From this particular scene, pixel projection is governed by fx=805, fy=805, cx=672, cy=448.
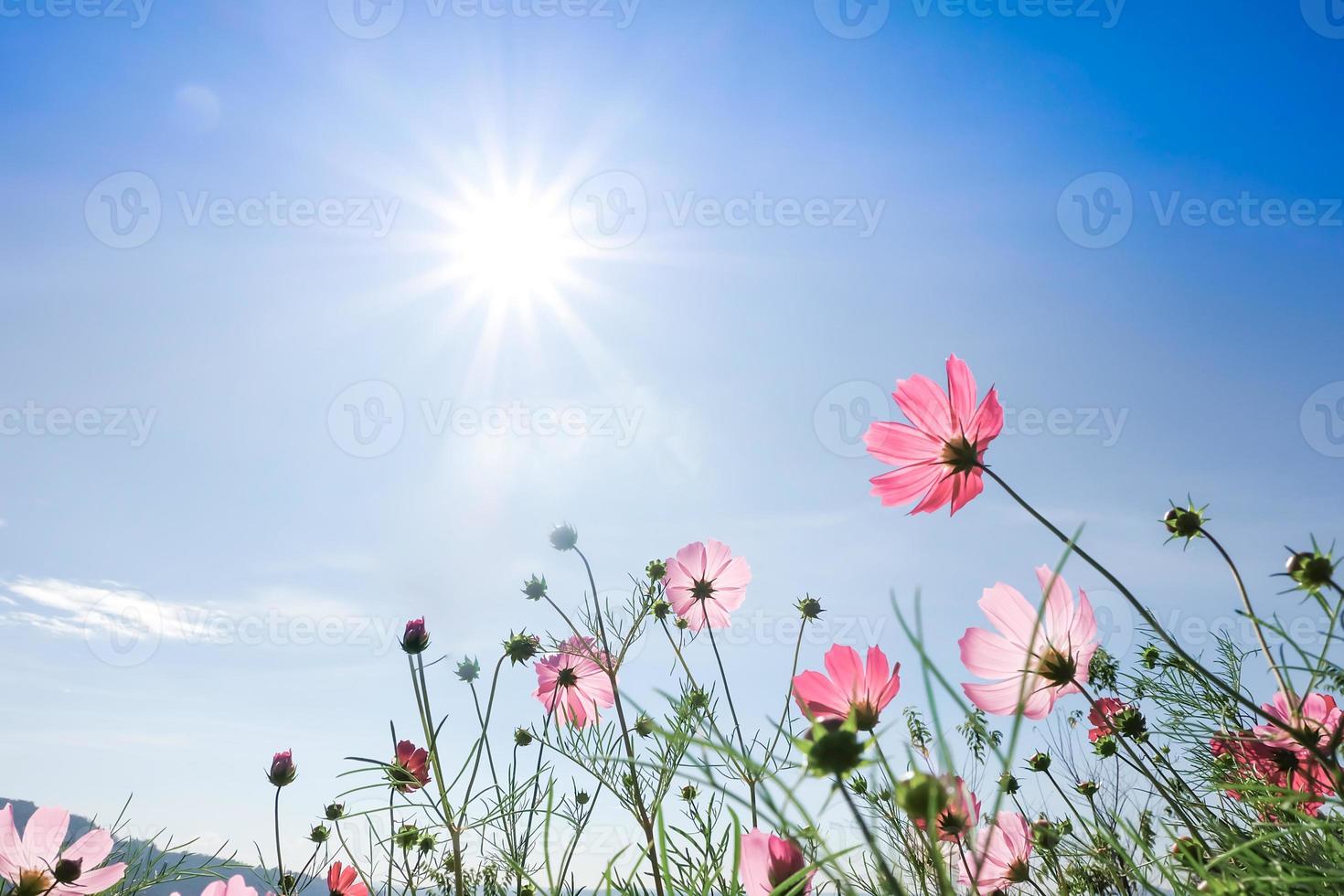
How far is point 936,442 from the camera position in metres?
0.93

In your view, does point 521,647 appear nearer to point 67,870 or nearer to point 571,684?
point 571,684

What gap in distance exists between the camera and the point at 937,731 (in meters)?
0.27

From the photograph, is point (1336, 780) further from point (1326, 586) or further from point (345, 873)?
point (345, 873)

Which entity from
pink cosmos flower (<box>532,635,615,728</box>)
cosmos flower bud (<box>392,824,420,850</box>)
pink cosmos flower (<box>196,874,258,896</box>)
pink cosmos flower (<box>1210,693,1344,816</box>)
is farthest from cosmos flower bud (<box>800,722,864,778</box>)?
pink cosmos flower (<box>532,635,615,728</box>)

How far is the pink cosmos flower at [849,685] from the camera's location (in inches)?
26.2

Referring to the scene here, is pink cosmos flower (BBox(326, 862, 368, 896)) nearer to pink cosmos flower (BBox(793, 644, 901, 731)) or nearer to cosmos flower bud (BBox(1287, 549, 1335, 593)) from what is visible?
pink cosmos flower (BBox(793, 644, 901, 731))

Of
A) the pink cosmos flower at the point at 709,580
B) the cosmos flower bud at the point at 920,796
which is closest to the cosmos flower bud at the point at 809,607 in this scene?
the pink cosmos flower at the point at 709,580

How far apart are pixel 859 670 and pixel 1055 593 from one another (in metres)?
0.19

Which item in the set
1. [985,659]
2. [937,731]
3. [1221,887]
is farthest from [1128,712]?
[937,731]

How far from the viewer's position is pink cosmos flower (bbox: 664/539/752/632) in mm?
2055

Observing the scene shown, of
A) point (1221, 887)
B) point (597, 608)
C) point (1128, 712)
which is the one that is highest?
point (597, 608)

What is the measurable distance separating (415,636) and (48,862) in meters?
0.56

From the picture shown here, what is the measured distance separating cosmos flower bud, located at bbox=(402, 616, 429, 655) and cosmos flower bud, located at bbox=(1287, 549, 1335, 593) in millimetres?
1212

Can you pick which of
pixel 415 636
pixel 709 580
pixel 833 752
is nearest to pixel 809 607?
pixel 709 580
